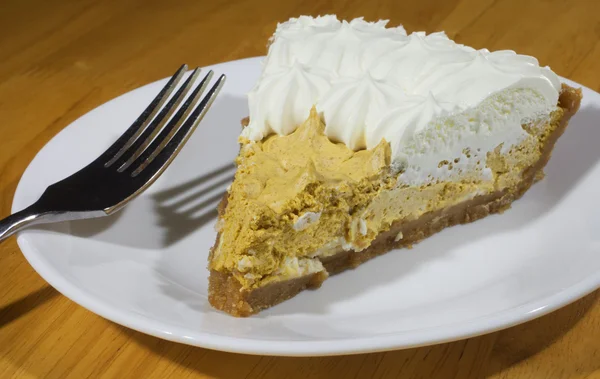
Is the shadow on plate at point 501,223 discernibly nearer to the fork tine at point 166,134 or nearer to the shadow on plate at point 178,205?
the shadow on plate at point 178,205

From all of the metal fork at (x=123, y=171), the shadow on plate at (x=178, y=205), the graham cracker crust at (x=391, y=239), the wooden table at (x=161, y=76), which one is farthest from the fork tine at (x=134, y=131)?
the wooden table at (x=161, y=76)

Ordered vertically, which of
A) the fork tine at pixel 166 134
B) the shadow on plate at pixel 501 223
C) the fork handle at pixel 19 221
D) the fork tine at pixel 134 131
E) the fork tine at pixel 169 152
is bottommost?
the shadow on plate at pixel 501 223

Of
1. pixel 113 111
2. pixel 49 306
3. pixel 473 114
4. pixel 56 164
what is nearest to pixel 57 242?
pixel 49 306

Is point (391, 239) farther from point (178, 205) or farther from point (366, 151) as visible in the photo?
point (178, 205)

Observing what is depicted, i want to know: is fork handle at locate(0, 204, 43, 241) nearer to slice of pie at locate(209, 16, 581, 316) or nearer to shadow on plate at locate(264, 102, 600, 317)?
slice of pie at locate(209, 16, 581, 316)

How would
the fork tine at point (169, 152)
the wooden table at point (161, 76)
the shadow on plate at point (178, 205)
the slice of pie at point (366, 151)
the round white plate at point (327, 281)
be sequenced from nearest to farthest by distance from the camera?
the round white plate at point (327, 281), the wooden table at point (161, 76), the slice of pie at point (366, 151), the shadow on plate at point (178, 205), the fork tine at point (169, 152)

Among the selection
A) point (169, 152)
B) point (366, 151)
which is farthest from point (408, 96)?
point (169, 152)

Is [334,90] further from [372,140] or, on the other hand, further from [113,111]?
[113,111]
